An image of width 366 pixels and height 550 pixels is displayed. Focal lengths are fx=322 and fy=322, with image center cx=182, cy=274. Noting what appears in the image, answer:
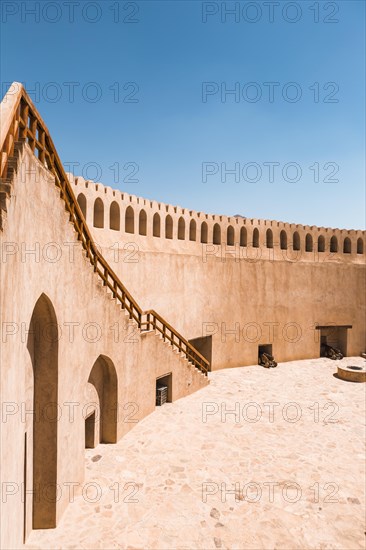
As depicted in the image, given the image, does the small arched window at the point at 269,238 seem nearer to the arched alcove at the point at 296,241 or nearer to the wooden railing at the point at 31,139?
the arched alcove at the point at 296,241

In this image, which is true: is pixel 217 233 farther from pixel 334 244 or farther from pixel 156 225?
pixel 334 244

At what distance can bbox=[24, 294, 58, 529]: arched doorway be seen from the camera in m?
5.99

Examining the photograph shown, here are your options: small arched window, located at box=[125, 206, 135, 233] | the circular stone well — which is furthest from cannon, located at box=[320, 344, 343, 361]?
small arched window, located at box=[125, 206, 135, 233]

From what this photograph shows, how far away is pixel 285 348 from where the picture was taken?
736 inches

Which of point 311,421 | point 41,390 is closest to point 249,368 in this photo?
point 311,421

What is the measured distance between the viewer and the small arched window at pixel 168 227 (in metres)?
16.1

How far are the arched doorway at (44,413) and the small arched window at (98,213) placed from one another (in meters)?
7.33

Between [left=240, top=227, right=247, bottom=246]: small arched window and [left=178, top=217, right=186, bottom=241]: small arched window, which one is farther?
[left=240, top=227, right=247, bottom=246]: small arched window

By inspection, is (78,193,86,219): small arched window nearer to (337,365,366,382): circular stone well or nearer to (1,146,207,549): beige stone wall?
(1,146,207,549): beige stone wall

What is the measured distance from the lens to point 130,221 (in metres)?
14.2

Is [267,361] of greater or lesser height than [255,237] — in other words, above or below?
below

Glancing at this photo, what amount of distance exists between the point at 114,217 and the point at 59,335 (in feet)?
27.3

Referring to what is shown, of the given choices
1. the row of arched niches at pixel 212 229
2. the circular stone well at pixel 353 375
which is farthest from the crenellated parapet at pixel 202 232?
the circular stone well at pixel 353 375

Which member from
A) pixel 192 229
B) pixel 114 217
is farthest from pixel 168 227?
pixel 114 217
